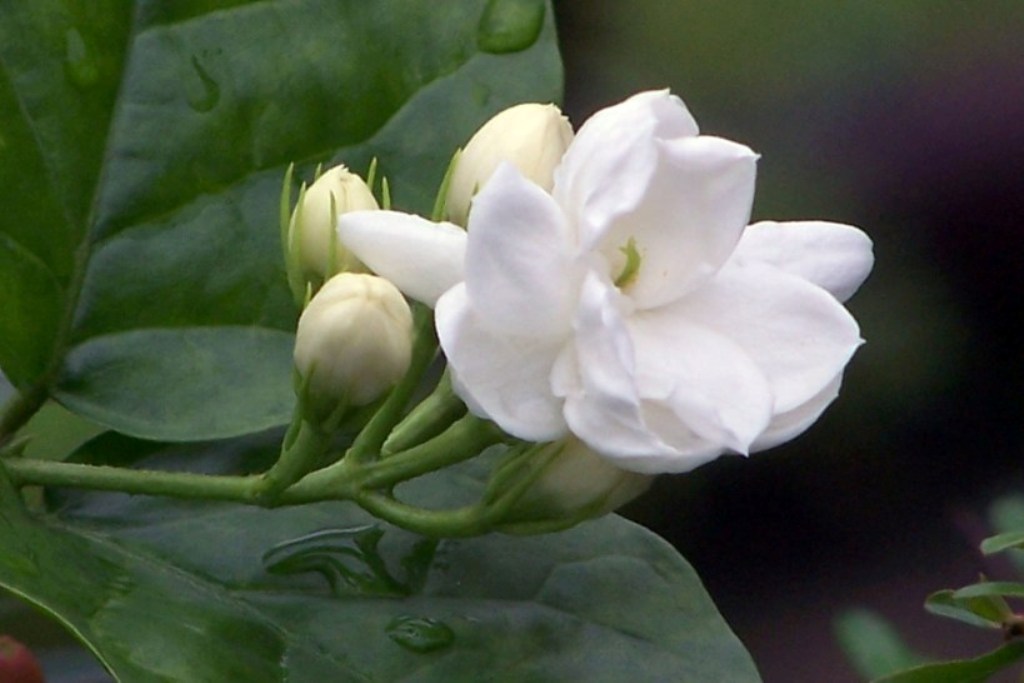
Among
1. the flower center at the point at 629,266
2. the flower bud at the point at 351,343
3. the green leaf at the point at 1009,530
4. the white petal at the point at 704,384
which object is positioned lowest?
the green leaf at the point at 1009,530

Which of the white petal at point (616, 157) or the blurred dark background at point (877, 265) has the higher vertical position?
the white petal at point (616, 157)

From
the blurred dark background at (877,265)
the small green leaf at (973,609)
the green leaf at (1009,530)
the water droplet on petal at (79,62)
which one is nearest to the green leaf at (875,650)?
the green leaf at (1009,530)

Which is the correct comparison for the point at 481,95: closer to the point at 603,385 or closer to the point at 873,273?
the point at 603,385

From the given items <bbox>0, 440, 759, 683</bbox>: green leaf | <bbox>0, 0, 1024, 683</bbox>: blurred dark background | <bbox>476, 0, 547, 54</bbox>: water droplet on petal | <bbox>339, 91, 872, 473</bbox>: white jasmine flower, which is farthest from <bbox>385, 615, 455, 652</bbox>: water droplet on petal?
<bbox>0, 0, 1024, 683</bbox>: blurred dark background

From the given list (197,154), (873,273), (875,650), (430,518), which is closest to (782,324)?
(430,518)

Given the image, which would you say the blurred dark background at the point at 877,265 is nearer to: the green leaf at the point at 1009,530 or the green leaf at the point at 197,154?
the green leaf at the point at 1009,530

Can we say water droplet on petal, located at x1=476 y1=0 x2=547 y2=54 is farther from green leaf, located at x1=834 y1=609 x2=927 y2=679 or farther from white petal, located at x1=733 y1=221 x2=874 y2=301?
green leaf, located at x1=834 y1=609 x2=927 y2=679

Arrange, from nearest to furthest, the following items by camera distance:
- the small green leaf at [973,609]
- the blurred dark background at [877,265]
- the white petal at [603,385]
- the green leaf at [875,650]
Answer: the white petal at [603,385] < the small green leaf at [973,609] < the green leaf at [875,650] < the blurred dark background at [877,265]

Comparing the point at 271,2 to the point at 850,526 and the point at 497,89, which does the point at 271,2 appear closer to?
the point at 497,89

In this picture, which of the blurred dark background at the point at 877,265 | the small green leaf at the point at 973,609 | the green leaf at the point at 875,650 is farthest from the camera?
the blurred dark background at the point at 877,265
